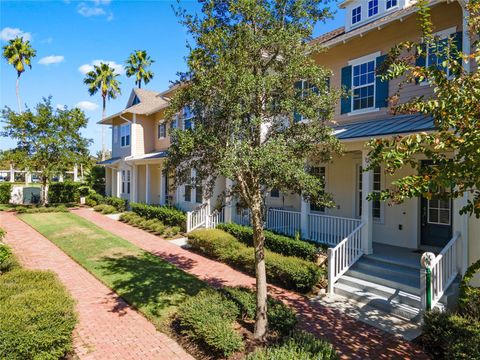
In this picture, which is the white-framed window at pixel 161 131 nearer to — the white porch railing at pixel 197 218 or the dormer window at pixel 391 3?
the white porch railing at pixel 197 218

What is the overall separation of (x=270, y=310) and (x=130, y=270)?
220 inches

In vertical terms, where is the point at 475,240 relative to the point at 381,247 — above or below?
above

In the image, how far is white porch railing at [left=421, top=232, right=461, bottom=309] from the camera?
7289mm

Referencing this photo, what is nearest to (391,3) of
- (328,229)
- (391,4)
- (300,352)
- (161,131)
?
(391,4)

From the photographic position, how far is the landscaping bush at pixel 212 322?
5.68 m

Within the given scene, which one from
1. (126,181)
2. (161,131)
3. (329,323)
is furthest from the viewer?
(126,181)

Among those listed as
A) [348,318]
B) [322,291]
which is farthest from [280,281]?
[348,318]

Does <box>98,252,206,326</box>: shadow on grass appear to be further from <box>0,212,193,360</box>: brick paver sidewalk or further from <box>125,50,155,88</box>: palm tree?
<box>125,50,155,88</box>: palm tree

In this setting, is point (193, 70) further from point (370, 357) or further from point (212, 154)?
point (370, 357)

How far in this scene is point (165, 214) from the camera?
1766cm

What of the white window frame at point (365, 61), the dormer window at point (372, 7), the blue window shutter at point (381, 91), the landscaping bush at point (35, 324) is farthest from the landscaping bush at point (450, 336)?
the dormer window at point (372, 7)

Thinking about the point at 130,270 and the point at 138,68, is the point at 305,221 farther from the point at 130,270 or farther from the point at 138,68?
the point at 138,68

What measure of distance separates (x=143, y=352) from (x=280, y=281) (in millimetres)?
4712

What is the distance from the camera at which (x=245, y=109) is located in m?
5.87
